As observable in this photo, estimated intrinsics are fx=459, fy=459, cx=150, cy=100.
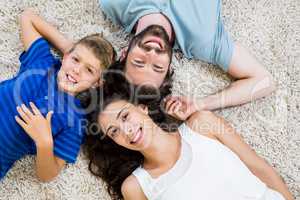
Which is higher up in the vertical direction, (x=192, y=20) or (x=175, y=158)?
(x=192, y=20)

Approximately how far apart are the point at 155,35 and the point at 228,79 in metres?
0.29

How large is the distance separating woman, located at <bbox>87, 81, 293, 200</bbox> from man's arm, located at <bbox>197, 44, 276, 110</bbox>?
6 cm

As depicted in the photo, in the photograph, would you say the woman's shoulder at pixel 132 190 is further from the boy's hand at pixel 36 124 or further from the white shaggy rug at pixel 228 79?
the boy's hand at pixel 36 124

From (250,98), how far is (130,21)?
0.43m

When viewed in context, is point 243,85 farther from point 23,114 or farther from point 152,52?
point 23,114

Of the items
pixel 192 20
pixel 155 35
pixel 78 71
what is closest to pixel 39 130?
pixel 78 71

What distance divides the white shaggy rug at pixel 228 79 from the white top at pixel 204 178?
158mm

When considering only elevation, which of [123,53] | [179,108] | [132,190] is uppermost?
[123,53]

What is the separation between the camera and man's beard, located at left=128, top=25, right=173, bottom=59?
4.09ft

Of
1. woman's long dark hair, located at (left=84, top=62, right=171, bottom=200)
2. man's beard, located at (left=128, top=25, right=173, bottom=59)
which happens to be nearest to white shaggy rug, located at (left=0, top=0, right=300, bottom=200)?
woman's long dark hair, located at (left=84, top=62, right=171, bottom=200)

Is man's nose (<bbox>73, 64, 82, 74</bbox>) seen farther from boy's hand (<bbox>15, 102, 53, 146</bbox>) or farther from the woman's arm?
the woman's arm

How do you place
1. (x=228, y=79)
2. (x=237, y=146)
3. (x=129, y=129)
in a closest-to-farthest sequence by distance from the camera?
(x=129, y=129) < (x=237, y=146) < (x=228, y=79)

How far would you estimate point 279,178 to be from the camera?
4.26 feet

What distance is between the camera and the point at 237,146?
4.24 feet
